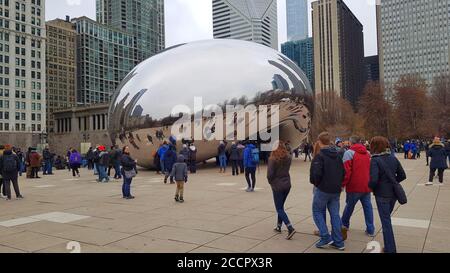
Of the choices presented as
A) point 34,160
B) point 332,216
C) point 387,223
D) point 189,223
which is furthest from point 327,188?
point 34,160

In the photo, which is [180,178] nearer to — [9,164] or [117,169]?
[9,164]

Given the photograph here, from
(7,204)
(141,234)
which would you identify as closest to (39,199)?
(7,204)

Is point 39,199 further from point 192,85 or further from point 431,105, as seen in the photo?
point 431,105

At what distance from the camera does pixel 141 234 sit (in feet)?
21.1

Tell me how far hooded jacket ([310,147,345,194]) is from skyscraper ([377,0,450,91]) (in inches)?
5387

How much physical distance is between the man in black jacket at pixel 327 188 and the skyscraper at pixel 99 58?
155 meters

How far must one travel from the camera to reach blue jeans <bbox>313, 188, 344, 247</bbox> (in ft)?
18.1

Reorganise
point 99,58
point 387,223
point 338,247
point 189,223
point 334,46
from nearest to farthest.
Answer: point 387,223, point 338,247, point 189,223, point 334,46, point 99,58

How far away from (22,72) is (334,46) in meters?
96.9

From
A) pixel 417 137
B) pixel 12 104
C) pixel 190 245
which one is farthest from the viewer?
pixel 12 104

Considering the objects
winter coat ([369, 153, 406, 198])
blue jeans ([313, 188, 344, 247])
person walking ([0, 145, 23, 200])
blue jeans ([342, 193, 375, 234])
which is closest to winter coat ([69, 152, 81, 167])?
person walking ([0, 145, 23, 200])

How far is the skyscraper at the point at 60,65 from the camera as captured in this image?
5763 inches

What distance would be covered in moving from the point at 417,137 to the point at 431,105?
21.0 ft

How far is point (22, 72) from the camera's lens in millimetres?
106812
